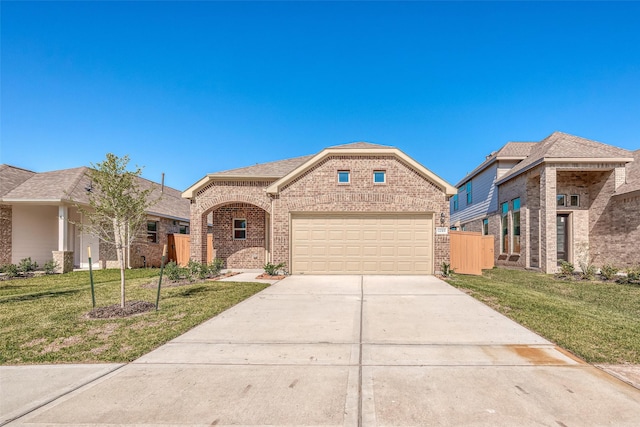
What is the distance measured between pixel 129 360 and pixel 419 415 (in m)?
3.84

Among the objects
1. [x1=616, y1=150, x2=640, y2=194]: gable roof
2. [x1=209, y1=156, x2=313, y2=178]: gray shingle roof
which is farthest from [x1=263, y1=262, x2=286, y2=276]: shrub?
[x1=616, y1=150, x2=640, y2=194]: gable roof

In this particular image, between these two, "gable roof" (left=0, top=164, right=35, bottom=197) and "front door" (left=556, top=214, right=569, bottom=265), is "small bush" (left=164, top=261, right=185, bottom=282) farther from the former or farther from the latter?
"front door" (left=556, top=214, right=569, bottom=265)

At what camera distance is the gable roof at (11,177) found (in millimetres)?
14738

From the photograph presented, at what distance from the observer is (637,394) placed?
3.41m

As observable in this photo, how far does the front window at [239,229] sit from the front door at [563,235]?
16.1 meters

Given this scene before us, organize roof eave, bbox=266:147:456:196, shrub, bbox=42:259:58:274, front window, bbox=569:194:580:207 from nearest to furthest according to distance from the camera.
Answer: roof eave, bbox=266:147:456:196
shrub, bbox=42:259:58:274
front window, bbox=569:194:580:207

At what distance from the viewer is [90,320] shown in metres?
6.31

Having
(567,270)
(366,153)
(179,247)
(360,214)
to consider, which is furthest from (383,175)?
(179,247)

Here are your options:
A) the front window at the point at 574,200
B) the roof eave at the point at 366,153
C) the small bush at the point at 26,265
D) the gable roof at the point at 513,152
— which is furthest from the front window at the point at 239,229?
the front window at the point at 574,200

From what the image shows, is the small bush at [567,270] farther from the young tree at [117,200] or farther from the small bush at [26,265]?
the small bush at [26,265]

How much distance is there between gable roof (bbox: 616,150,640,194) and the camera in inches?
541

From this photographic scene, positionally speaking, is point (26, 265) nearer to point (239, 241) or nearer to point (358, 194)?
point (239, 241)

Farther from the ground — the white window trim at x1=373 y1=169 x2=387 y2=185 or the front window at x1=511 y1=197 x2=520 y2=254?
the white window trim at x1=373 y1=169 x2=387 y2=185

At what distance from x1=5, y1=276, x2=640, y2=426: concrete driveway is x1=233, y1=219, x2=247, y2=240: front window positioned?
9.33 meters
